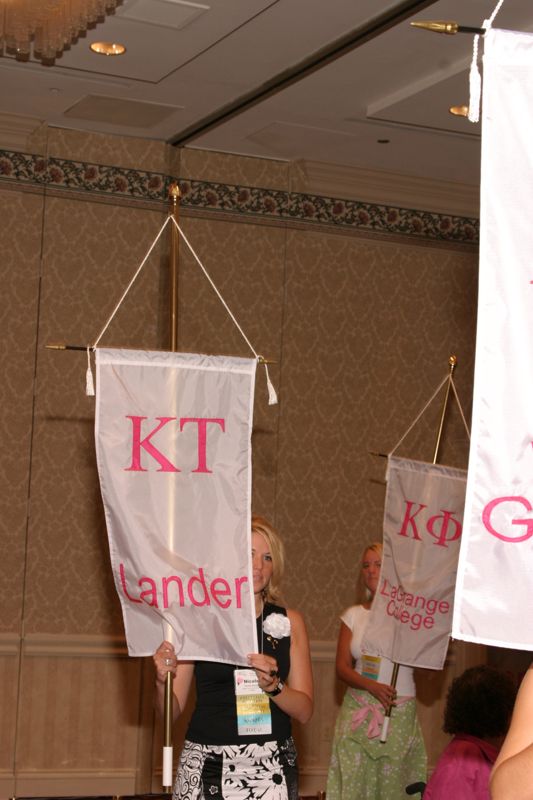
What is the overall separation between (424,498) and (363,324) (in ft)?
6.17

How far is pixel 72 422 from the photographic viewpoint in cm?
635

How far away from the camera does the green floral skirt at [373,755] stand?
519 centimetres

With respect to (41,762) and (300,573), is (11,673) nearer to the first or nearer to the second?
(41,762)

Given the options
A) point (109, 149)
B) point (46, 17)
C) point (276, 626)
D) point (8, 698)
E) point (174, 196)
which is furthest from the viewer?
point (109, 149)

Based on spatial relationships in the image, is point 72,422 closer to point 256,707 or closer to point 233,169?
point 233,169

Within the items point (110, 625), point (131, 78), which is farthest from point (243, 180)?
point (110, 625)

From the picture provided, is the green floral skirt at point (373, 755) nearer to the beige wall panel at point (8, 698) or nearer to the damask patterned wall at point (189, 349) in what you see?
the damask patterned wall at point (189, 349)

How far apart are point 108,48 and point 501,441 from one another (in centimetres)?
385

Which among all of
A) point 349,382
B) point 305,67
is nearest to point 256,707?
point 305,67

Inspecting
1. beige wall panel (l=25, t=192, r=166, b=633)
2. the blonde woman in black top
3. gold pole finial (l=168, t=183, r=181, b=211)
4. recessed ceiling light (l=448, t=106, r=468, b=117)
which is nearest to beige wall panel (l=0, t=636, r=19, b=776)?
beige wall panel (l=25, t=192, r=166, b=633)

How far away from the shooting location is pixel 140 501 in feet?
12.2

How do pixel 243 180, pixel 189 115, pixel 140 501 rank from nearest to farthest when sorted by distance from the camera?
pixel 140 501 < pixel 189 115 < pixel 243 180

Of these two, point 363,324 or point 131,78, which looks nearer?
point 131,78

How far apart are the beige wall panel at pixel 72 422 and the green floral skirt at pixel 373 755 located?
1.61 meters
